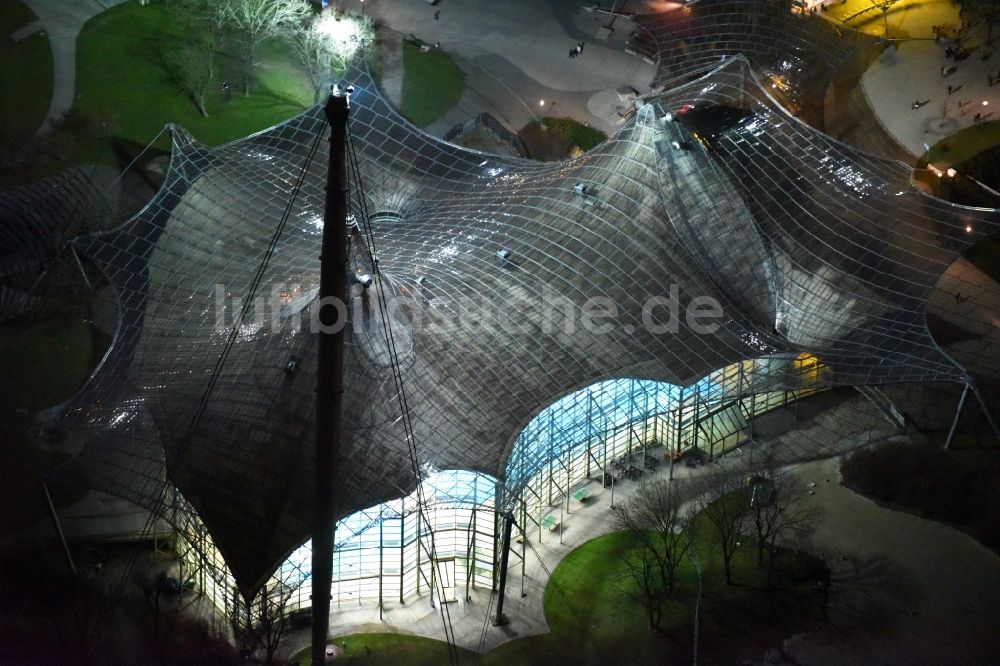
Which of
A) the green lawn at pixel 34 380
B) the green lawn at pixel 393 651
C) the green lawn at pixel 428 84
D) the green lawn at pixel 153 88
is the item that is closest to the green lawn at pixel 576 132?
the green lawn at pixel 428 84

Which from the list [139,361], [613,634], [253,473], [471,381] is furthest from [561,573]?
[139,361]

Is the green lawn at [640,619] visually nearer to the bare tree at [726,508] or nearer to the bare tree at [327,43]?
the bare tree at [726,508]

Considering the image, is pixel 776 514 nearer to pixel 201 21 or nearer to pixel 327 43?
pixel 327 43

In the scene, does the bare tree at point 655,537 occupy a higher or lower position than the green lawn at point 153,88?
lower

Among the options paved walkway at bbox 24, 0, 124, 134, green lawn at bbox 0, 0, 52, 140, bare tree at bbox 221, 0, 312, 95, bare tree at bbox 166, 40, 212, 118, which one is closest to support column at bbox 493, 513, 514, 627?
green lawn at bbox 0, 0, 52, 140

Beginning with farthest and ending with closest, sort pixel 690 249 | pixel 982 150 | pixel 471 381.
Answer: pixel 982 150, pixel 690 249, pixel 471 381

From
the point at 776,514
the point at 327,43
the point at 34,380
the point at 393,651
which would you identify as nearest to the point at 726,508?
the point at 776,514

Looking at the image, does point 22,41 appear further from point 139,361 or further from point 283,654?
point 283,654
